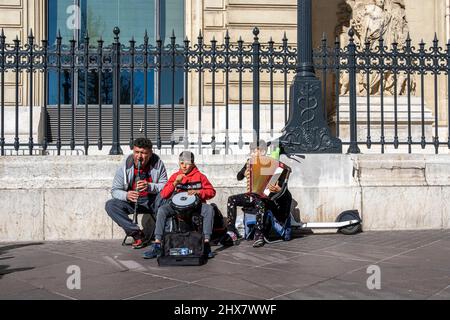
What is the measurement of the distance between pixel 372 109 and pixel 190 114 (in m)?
4.50

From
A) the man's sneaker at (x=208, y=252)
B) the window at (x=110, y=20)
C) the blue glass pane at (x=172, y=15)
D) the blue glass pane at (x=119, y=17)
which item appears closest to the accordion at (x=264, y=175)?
the man's sneaker at (x=208, y=252)

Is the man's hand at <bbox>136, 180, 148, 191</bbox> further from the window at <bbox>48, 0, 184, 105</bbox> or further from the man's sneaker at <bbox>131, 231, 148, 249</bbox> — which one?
the window at <bbox>48, 0, 184, 105</bbox>

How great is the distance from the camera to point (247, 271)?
5.05m

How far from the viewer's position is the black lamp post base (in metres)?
7.82

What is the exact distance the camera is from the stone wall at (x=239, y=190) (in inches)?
282

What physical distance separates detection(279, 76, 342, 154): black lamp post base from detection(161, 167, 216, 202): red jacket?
2.00m

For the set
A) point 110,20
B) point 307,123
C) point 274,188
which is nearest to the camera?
point 274,188

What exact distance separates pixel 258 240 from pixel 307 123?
2387mm

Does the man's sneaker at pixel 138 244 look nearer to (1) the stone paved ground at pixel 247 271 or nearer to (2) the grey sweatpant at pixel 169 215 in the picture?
(1) the stone paved ground at pixel 247 271

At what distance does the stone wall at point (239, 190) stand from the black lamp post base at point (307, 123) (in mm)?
220

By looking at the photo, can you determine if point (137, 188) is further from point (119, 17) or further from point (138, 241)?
point (119, 17)

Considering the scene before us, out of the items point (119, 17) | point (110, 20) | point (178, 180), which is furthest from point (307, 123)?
point (110, 20)

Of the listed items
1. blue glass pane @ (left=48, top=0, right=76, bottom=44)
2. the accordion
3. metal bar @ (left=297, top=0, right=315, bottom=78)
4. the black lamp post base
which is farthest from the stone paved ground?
blue glass pane @ (left=48, top=0, right=76, bottom=44)
